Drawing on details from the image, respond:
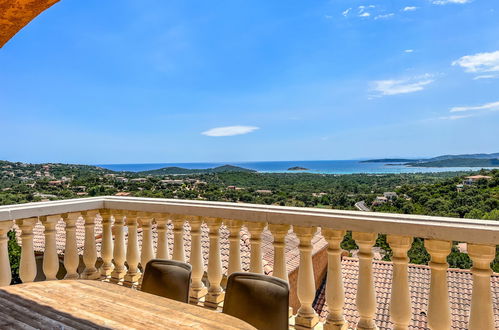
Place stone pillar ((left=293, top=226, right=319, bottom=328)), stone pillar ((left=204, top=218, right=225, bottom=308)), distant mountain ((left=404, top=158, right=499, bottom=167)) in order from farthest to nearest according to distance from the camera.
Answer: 1. distant mountain ((left=404, top=158, right=499, bottom=167))
2. stone pillar ((left=204, top=218, right=225, bottom=308))
3. stone pillar ((left=293, top=226, right=319, bottom=328))

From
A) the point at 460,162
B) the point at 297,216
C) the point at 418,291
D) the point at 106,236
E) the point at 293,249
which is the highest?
the point at 460,162

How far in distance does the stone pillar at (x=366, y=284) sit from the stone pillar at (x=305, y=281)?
1.10 feet

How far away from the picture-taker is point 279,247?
7.35 ft

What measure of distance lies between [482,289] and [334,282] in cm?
80

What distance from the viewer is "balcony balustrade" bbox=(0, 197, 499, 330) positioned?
65.8 inches

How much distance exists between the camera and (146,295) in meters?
1.58

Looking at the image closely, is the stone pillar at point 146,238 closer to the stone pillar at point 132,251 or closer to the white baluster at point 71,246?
the stone pillar at point 132,251

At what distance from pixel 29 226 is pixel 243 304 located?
2.18 metres

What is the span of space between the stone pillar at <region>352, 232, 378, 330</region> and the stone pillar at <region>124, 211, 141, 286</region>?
6.72 ft

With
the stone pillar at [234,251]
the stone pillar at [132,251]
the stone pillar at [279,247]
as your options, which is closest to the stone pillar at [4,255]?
the stone pillar at [132,251]

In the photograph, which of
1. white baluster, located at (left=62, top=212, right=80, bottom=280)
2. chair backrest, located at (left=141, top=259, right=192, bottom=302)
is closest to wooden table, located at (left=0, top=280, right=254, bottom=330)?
chair backrest, located at (left=141, top=259, right=192, bottom=302)

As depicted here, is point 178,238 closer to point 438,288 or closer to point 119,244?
point 119,244

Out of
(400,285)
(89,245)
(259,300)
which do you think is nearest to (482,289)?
(400,285)

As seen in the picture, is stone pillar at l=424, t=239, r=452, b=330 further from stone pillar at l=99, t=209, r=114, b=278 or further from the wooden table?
→ stone pillar at l=99, t=209, r=114, b=278
